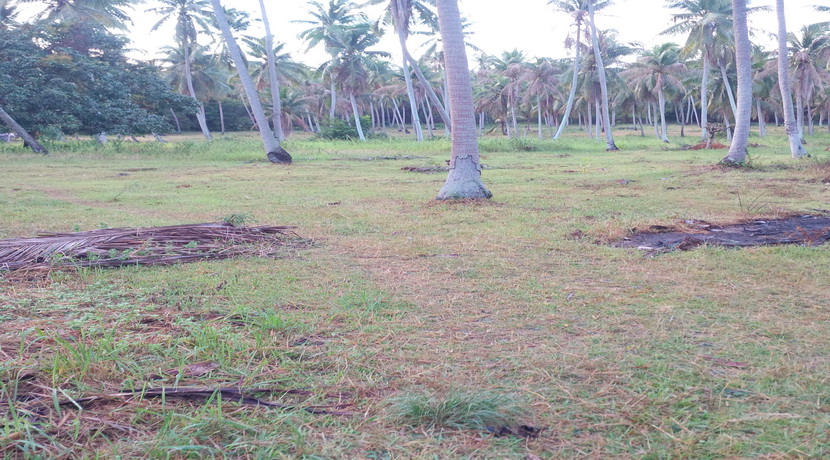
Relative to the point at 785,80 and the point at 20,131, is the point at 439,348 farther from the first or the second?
the point at 20,131

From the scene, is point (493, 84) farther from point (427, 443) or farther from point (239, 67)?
point (427, 443)

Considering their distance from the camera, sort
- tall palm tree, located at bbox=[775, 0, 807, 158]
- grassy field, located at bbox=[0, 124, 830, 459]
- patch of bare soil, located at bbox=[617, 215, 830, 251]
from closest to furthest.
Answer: grassy field, located at bbox=[0, 124, 830, 459] < patch of bare soil, located at bbox=[617, 215, 830, 251] < tall palm tree, located at bbox=[775, 0, 807, 158]

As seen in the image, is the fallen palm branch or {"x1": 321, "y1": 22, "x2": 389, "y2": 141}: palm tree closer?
the fallen palm branch

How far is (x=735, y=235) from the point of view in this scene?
20.3 feet

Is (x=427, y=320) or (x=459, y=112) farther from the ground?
(x=459, y=112)

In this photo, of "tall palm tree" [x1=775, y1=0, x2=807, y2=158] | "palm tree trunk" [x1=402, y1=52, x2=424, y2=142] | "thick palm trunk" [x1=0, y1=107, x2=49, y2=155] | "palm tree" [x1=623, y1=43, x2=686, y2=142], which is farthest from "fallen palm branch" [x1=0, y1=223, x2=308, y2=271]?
"palm tree" [x1=623, y1=43, x2=686, y2=142]

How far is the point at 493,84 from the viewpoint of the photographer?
50594mm

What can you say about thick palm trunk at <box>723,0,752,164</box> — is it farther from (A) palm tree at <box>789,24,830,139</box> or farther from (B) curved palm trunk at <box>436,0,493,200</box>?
(A) palm tree at <box>789,24,830,139</box>

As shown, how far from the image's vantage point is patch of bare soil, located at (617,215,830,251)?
224 inches

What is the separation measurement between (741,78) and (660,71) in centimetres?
2737

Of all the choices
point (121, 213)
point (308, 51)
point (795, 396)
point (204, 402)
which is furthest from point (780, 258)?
point (308, 51)

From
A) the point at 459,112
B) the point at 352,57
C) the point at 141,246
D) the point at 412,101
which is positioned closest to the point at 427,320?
the point at 141,246

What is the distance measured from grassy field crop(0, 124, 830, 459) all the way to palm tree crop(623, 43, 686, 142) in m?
36.8

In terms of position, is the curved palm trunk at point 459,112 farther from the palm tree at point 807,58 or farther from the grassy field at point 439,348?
the palm tree at point 807,58
